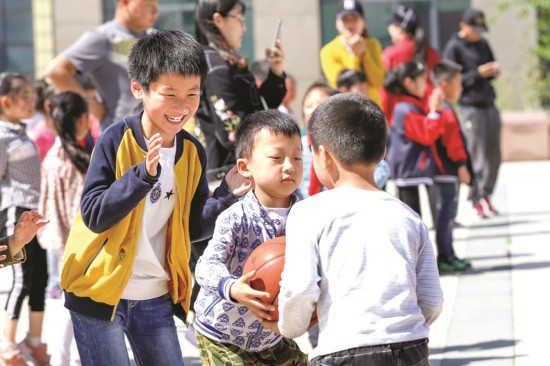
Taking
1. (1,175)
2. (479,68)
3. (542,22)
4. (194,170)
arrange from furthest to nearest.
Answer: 1. (542,22)
2. (479,68)
3. (1,175)
4. (194,170)

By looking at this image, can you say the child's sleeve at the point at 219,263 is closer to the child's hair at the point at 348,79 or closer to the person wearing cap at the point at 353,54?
the child's hair at the point at 348,79

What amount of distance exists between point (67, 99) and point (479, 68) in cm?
727

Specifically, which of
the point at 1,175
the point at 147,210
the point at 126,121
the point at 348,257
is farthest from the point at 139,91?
the point at 1,175

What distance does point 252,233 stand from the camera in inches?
171

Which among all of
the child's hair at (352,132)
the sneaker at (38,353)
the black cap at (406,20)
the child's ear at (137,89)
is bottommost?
the sneaker at (38,353)

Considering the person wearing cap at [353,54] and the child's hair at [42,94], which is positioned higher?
the person wearing cap at [353,54]

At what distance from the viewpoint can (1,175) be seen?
6988 millimetres

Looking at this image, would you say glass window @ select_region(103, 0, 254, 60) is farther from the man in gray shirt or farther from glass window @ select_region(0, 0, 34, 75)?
the man in gray shirt

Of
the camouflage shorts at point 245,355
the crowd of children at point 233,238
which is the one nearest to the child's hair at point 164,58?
the crowd of children at point 233,238

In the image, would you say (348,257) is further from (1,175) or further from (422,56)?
(422,56)

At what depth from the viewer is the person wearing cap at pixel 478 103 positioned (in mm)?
13617

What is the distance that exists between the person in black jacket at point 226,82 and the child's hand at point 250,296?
2.51 m

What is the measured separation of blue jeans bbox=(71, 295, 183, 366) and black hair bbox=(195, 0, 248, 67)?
2.34 m

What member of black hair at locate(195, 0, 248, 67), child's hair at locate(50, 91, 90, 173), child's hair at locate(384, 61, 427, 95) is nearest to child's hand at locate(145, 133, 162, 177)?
black hair at locate(195, 0, 248, 67)
